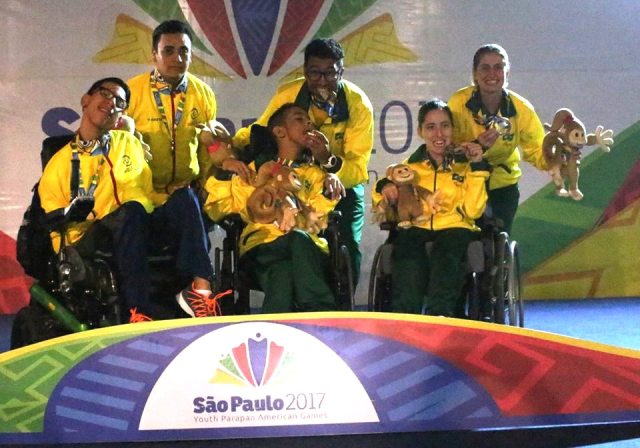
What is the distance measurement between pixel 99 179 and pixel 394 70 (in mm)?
2422

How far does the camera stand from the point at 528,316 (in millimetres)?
4570

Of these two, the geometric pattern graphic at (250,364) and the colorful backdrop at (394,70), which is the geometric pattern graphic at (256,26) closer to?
the colorful backdrop at (394,70)

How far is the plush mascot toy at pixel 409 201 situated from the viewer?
3297 millimetres

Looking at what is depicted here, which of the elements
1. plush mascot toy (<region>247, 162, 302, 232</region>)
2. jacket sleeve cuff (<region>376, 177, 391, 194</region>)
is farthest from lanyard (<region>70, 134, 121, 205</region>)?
jacket sleeve cuff (<region>376, 177, 391, 194</region>)

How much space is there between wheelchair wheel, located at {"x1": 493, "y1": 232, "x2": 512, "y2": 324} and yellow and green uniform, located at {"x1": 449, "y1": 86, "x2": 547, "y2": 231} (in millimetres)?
382

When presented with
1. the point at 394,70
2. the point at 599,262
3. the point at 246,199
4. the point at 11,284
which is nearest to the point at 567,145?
the point at 246,199

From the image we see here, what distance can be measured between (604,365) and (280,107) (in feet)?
5.50

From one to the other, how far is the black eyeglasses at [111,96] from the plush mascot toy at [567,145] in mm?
1616

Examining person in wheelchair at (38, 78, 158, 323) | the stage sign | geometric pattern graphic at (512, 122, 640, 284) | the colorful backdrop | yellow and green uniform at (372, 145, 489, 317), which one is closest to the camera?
the stage sign

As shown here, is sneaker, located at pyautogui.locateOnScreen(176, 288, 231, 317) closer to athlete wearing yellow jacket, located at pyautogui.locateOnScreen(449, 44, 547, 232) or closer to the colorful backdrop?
athlete wearing yellow jacket, located at pyautogui.locateOnScreen(449, 44, 547, 232)

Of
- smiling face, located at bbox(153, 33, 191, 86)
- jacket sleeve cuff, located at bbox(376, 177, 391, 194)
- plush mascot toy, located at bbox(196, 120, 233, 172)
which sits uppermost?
smiling face, located at bbox(153, 33, 191, 86)

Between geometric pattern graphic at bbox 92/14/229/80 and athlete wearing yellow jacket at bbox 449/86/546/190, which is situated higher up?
geometric pattern graphic at bbox 92/14/229/80

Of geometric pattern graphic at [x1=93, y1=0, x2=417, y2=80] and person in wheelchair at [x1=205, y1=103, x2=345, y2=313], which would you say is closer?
person in wheelchair at [x1=205, y1=103, x2=345, y2=313]

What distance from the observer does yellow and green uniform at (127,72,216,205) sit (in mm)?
3451
